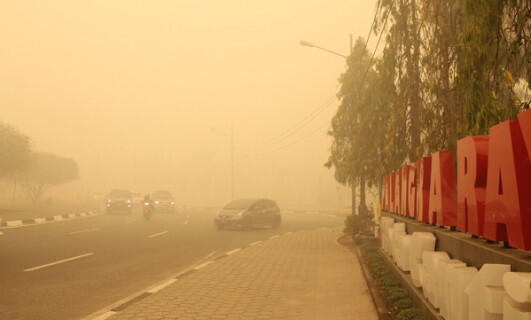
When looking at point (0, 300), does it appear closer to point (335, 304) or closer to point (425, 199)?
point (335, 304)

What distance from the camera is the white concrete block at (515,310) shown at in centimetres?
325

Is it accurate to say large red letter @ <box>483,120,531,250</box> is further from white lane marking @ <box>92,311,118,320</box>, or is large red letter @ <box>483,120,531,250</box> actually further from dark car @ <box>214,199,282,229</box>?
dark car @ <box>214,199,282,229</box>

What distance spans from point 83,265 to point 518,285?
9.94 meters

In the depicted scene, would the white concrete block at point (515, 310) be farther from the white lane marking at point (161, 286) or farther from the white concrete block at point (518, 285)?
the white lane marking at point (161, 286)

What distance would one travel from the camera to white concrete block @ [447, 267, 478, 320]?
4528mm

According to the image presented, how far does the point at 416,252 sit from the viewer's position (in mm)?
7023

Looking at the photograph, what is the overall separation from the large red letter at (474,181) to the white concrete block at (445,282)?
1.17ft

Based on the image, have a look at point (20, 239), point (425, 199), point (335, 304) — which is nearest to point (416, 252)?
point (425, 199)

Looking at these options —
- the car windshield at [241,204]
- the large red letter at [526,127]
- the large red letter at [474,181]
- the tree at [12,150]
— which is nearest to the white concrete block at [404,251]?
the large red letter at [474,181]

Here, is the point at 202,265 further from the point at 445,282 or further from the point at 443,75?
the point at 445,282

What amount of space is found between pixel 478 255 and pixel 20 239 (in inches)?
644

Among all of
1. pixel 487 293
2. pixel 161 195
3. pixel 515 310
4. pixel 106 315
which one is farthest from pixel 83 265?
pixel 161 195

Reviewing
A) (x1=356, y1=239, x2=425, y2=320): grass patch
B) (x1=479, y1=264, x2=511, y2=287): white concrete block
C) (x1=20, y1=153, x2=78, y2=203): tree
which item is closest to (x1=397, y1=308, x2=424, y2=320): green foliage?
(x1=356, y1=239, x2=425, y2=320): grass patch

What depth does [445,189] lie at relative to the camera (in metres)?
6.29
